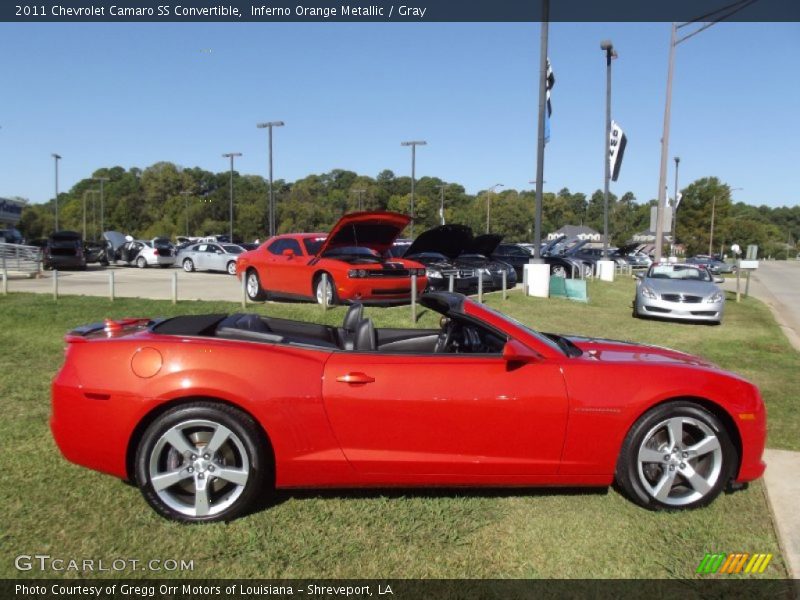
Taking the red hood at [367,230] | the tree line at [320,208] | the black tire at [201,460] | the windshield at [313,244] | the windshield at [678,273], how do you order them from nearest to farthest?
the black tire at [201,460]
the red hood at [367,230]
the windshield at [313,244]
the windshield at [678,273]
the tree line at [320,208]

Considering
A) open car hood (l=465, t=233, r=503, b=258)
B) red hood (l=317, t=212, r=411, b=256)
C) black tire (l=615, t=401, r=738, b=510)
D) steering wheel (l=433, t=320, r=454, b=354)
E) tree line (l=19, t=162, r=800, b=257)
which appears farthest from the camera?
tree line (l=19, t=162, r=800, b=257)

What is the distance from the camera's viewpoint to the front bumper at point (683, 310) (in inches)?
500

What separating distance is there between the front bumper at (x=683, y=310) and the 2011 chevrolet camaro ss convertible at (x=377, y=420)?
9.95 metres

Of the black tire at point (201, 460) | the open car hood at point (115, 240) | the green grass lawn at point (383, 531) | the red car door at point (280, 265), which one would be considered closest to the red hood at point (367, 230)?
the red car door at point (280, 265)

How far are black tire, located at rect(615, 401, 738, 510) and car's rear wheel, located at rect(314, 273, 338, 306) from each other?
26.9 feet

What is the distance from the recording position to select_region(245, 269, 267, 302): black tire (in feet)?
42.7

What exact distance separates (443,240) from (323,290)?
22.0ft

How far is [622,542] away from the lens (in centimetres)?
320

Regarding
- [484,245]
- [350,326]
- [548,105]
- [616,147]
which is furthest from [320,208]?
[350,326]

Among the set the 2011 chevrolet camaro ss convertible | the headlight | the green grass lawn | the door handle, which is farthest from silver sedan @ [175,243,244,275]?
the door handle

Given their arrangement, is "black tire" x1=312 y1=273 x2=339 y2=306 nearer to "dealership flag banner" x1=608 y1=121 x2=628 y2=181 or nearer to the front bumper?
the front bumper

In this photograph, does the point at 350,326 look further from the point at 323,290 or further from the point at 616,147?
the point at 616,147

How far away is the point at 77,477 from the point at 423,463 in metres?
2.20

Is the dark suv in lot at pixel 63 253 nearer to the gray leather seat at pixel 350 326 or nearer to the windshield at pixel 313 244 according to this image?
the windshield at pixel 313 244
